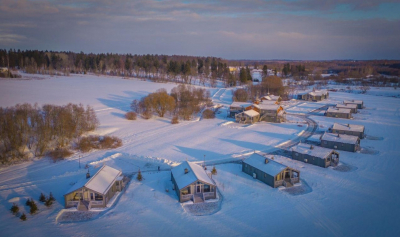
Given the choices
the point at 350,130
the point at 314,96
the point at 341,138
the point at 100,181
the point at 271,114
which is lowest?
the point at 100,181

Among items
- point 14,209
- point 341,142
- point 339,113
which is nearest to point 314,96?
point 339,113

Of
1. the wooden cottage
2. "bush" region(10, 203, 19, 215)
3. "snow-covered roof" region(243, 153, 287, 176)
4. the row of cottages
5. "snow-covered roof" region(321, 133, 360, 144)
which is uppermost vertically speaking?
the row of cottages

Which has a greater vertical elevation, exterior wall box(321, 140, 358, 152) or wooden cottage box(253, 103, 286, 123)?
wooden cottage box(253, 103, 286, 123)

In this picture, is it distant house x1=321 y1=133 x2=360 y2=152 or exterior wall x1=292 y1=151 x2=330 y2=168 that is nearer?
exterior wall x1=292 y1=151 x2=330 y2=168

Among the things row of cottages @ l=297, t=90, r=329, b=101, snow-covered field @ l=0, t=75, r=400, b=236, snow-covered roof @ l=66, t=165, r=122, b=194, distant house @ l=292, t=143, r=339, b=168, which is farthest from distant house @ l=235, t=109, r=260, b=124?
row of cottages @ l=297, t=90, r=329, b=101

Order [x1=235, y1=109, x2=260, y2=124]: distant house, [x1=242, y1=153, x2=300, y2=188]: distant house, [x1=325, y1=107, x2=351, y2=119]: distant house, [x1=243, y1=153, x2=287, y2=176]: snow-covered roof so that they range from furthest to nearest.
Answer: [x1=325, y1=107, x2=351, y2=119]: distant house < [x1=235, y1=109, x2=260, y2=124]: distant house < [x1=243, y1=153, x2=287, y2=176]: snow-covered roof < [x1=242, y1=153, x2=300, y2=188]: distant house

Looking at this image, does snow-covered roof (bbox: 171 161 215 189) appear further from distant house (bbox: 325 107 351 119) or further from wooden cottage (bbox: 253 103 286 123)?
distant house (bbox: 325 107 351 119)

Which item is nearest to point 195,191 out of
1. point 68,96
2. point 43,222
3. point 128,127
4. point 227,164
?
point 227,164

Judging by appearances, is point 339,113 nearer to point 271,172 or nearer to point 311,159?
point 311,159
